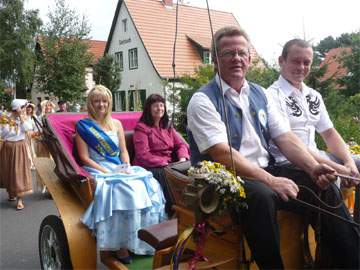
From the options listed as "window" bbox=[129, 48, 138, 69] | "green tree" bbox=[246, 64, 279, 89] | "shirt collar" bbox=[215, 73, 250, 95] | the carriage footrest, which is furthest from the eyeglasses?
"window" bbox=[129, 48, 138, 69]

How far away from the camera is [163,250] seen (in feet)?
8.99

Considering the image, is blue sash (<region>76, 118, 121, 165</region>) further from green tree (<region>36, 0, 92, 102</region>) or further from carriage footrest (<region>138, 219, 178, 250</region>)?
green tree (<region>36, 0, 92, 102</region>)

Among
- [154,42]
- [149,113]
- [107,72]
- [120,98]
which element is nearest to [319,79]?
[149,113]

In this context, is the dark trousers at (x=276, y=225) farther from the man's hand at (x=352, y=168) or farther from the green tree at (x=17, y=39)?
the green tree at (x=17, y=39)

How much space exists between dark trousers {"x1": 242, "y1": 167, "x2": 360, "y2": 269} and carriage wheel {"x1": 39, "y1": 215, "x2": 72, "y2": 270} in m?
1.75

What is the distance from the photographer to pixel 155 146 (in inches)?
172

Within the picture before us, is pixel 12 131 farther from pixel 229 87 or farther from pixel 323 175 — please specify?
pixel 323 175

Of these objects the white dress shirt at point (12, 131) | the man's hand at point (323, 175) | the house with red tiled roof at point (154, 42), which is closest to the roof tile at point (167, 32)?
the house with red tiled roof at point (154, 42)

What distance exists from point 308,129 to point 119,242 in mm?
1723

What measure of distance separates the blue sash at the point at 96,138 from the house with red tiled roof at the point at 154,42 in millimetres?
19658

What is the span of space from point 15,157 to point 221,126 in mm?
5318

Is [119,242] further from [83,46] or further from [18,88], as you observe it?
[18,88]

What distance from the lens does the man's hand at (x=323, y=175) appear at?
2098mm

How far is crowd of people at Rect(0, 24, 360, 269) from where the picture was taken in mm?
→ 2109
